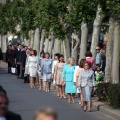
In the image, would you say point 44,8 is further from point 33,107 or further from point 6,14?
point 6,14

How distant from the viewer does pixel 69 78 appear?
23000mm

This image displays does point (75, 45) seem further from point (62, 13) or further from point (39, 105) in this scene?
point (39, 105)

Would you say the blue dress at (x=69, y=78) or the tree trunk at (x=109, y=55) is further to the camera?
the tree trunk at (x=109, y=55)

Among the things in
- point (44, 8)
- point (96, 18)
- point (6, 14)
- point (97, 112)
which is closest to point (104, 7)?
point (97, 112)

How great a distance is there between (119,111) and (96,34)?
7.58 metres

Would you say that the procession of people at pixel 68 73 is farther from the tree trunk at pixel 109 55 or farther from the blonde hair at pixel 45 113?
the blonde hair at pixel 45 113

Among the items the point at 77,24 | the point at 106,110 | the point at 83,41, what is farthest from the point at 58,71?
the point at 106,110

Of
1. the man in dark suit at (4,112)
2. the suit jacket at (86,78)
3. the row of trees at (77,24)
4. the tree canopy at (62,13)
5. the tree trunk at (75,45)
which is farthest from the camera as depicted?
the tree trunk at (75,45)

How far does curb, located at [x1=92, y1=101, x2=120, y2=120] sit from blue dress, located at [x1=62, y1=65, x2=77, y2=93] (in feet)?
4.21

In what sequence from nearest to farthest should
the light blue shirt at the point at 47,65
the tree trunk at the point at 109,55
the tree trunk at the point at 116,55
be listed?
the tree trunk at the point at 116,55 → the tree trunk at the point at 109,55 → the light blue shirt at the point at 47,65

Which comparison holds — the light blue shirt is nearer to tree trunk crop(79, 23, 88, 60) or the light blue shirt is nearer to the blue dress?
tree trunk crop(79, 23, 88, 60)

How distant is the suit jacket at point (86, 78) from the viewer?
65.1 feet

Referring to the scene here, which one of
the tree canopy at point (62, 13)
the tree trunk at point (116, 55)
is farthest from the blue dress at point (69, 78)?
the tree canopy at point (62, 13)

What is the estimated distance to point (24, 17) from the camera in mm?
44812
